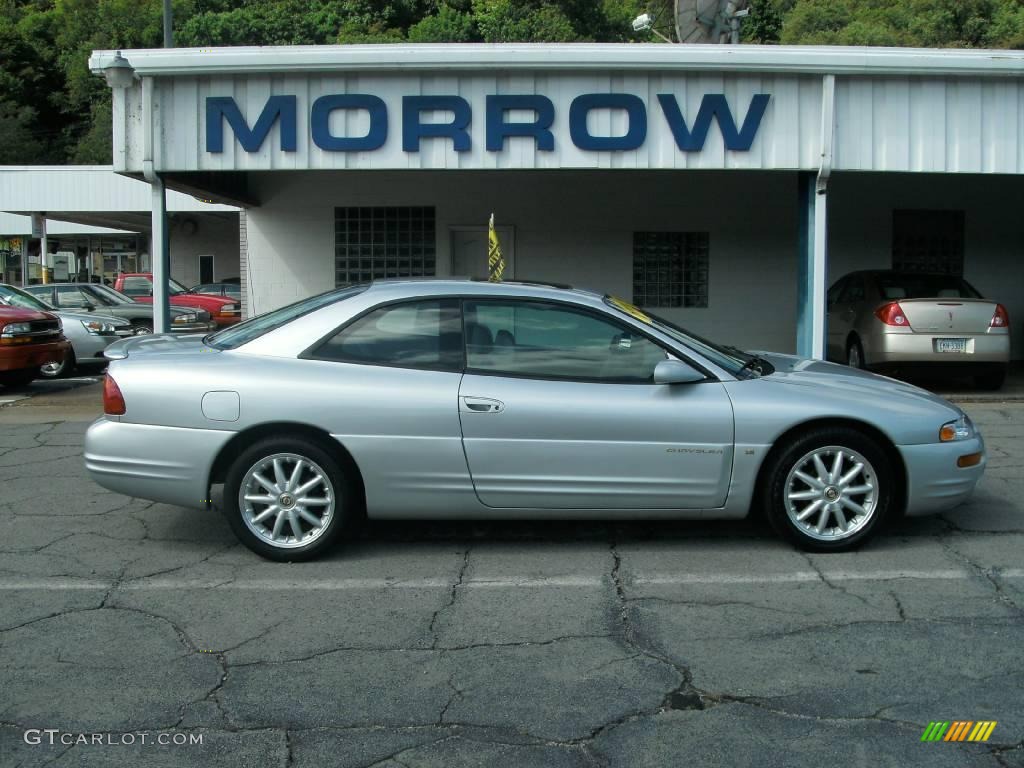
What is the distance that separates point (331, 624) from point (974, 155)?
9.73 metres

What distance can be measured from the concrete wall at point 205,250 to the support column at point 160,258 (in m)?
24.1

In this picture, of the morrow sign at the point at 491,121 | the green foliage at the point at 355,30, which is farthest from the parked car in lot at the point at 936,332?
the green foliage at the point at 355,30

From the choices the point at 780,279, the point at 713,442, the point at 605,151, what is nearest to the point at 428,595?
the point at 713,442

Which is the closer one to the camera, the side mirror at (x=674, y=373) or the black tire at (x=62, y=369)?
the side mirror at (x=674, y=373)

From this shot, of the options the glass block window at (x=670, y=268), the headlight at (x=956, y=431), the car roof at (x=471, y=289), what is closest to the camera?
the headlight at (x=956, y=431)

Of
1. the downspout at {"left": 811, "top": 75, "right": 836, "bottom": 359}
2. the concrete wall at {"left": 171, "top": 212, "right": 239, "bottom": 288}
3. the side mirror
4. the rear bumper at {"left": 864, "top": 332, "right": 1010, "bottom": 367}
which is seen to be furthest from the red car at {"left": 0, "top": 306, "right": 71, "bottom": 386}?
the concrete wall at {"left": 171, "top": 212, "right": 239, "bottom": 288}

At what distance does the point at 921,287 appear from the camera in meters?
12.6

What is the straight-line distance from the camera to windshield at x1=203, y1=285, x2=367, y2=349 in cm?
582

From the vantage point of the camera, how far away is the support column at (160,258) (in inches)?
463

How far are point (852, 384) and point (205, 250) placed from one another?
1291 inches

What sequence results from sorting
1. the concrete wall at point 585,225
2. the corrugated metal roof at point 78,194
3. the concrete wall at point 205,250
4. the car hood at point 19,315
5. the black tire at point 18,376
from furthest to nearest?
the concrete wall at point 205,250, the corrugated metal roof at point 78,194, the concrete wall at point 585,225, the black tire at point 18,376, the car hood at point 19,315

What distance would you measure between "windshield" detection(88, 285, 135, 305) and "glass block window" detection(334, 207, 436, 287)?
5536 millimetres

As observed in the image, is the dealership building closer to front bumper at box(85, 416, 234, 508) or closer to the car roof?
the car roof

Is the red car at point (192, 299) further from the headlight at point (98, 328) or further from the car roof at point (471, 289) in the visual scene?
the car roof at point (471, 289)
